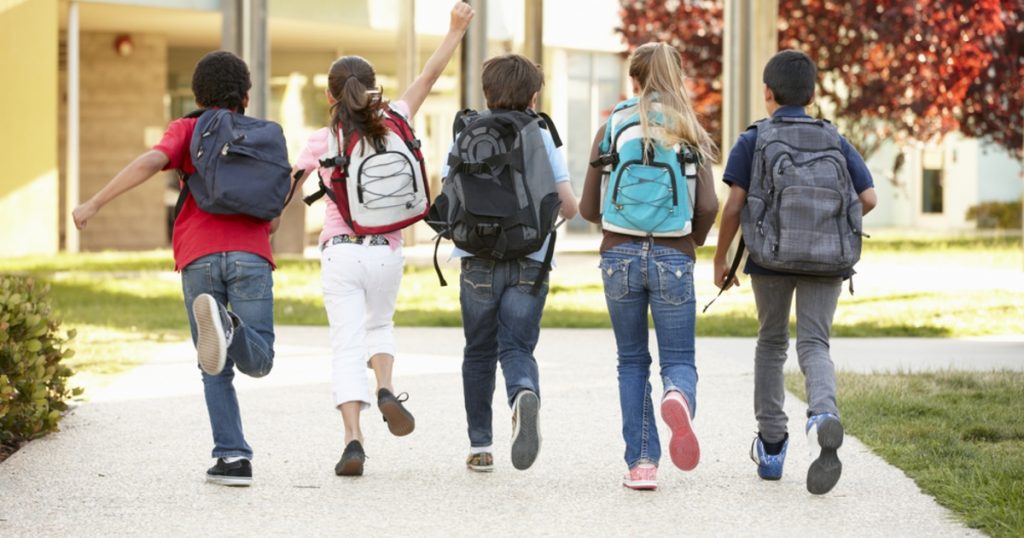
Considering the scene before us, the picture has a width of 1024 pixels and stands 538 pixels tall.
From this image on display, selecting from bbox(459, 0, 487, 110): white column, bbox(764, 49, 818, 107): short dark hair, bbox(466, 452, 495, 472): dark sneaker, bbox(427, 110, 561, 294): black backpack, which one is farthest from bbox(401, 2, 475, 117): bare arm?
bbox(459, 0, 487, 110): white column

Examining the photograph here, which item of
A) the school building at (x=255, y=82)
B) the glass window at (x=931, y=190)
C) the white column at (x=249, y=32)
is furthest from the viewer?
the glass window at (x=931, y=190)

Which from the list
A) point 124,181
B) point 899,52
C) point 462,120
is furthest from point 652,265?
point 899,52

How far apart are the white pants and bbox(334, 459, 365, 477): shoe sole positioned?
0.22 meters

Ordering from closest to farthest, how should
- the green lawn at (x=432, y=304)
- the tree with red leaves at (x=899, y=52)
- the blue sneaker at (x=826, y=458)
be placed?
the blue sneaker at (x=826, y=458)
the green lawn at (x=432, y=304)
the tree with red leaves at (x=899, y=52)

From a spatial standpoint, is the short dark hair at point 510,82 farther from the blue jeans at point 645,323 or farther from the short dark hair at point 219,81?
the short dark hair at point 219,81

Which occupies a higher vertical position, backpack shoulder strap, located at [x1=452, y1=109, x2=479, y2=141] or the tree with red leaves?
the tree with red leaves

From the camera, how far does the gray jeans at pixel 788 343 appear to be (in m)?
6.15

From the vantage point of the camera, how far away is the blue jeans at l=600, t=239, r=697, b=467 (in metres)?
6.19

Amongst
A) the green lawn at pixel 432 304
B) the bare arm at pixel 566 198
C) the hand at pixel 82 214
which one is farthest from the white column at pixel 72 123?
the bare arm at pixel 566 198

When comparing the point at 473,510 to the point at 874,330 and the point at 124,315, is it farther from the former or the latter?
the point at 124,315

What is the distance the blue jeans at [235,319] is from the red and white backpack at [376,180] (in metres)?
0.37

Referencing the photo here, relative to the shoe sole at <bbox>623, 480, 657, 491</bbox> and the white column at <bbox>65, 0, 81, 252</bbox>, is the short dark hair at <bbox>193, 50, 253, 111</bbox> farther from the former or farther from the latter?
the white column at <bbox>65, 0, 81, 252</bbox>

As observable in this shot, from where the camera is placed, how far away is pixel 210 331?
6055 millimetres

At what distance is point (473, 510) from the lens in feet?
19.5
